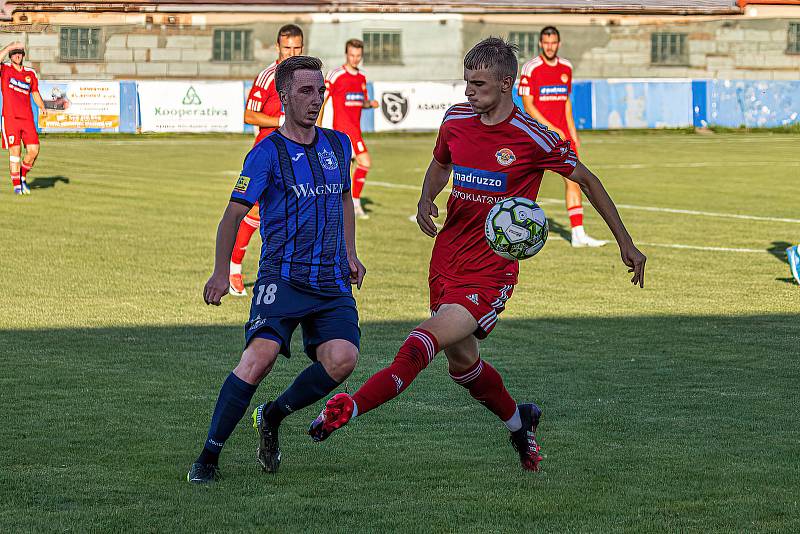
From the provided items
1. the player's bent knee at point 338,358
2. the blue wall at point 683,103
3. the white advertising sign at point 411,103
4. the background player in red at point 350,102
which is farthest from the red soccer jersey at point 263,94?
the blue wall at point 683,103

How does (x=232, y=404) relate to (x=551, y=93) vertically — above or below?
below

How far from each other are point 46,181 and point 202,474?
1692 centimetres

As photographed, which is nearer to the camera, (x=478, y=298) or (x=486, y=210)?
(x=478, y=298)

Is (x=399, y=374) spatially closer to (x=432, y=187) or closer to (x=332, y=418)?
(x=332, y=418)

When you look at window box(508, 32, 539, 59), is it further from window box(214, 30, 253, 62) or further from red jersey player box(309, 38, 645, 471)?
red jersey player box(309, 38, 645, 471)

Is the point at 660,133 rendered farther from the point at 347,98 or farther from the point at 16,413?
the point at 16,413

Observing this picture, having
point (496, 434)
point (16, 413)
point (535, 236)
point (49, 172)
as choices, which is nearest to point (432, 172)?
point (535, 236)

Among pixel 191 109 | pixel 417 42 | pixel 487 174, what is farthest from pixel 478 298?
pixel 417 42

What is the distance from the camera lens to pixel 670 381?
780 centimetres

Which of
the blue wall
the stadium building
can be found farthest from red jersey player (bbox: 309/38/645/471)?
the stadium building

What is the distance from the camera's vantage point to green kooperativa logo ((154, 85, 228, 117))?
4047cm

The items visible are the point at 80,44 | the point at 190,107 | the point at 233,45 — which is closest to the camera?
the point at 190,107

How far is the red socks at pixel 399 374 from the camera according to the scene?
5250mm

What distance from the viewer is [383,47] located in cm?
4750
